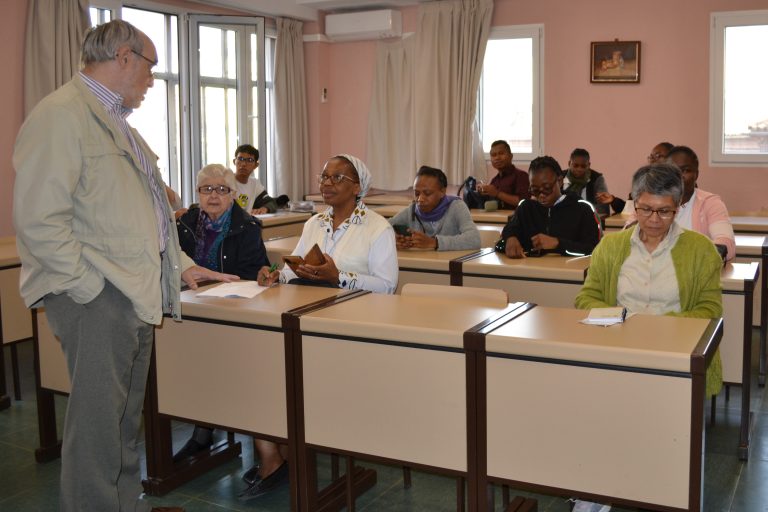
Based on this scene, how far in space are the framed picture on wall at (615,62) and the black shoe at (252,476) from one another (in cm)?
621

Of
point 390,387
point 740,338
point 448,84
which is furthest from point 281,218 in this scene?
point 390,387

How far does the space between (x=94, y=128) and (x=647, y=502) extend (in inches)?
71.8

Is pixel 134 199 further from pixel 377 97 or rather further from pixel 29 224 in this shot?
pixel 377 97

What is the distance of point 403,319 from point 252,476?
3.66 feet

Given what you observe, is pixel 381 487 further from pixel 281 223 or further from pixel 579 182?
pixel 579 182

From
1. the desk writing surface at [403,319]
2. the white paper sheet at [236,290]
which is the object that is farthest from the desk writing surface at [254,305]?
the desk writing surface at [403,319]

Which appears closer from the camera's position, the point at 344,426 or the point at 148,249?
the point at 148,249

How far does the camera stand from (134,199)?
2377mm

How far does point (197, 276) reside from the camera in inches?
122

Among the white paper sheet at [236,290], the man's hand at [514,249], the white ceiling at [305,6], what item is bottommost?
the white paper sheet at [236,290]

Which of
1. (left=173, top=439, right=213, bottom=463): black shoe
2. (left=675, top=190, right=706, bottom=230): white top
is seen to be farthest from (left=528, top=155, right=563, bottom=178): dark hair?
(left=173, top=439, right=213, bottom=463): black shoe

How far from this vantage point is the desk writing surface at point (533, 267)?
12.4ft

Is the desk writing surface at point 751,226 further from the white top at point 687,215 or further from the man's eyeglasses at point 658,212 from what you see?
the man's eyeglasses at point 658,212

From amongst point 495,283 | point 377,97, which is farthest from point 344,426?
point 377,97
